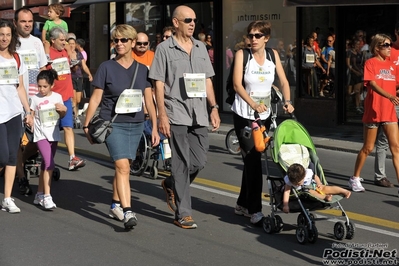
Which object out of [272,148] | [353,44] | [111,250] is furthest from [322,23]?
[111,250]

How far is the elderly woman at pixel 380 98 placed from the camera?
10.2 metres

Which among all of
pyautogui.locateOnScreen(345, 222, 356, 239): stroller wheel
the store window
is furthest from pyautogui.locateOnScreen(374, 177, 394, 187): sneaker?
the store window

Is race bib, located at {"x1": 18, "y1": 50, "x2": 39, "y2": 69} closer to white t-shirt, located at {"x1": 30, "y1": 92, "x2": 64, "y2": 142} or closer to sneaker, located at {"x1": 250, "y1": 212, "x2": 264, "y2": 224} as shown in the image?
white t-shirt, located at {"x1": 30, "y1": 92, "x2": 64, "y2": 142}

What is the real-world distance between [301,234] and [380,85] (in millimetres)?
3408

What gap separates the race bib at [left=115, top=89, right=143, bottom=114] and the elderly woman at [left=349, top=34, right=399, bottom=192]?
3276 mm

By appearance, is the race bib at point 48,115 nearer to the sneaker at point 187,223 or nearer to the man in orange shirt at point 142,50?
the sneaker at point 187,223

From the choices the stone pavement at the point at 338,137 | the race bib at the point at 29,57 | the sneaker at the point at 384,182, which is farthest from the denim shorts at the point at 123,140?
the stone pavement at the point at 338,137

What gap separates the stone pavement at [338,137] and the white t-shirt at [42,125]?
5930 mm

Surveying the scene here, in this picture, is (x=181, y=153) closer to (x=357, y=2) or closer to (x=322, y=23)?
(x=357, y=2)

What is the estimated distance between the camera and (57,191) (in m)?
10.2

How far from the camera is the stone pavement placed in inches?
569

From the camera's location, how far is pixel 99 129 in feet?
26.4

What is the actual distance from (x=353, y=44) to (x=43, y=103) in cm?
879

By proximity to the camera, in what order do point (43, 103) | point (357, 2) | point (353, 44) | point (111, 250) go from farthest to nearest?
point (353, 44) → point (357, 2) → point (43, 103) → point (111, 250)
